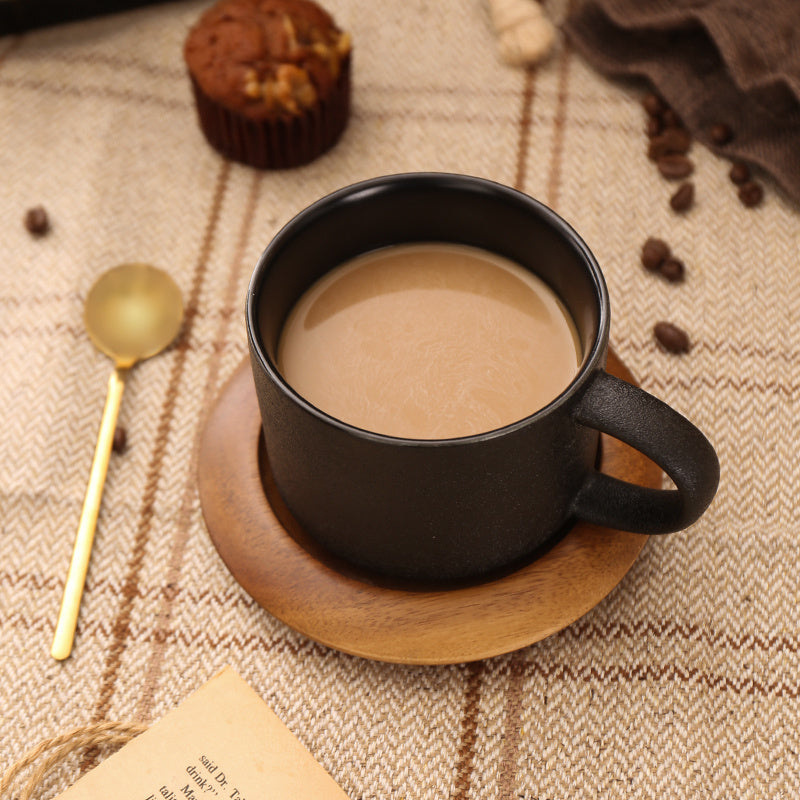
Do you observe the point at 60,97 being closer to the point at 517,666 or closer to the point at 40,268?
the point at 40,268

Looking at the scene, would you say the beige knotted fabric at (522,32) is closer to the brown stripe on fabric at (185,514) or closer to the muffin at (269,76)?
the muffin at (269,76)

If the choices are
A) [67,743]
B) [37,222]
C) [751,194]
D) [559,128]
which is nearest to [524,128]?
[559,128]

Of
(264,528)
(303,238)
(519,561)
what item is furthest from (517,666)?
(303,238)

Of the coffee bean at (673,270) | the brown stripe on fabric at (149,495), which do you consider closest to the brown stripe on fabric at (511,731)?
the brown stripe on fabric at (149,495)

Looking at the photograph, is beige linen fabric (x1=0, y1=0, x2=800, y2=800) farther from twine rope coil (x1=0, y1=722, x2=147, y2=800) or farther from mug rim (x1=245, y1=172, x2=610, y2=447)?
mug rim (x1=245, y1=172, x2=610, y2=447)

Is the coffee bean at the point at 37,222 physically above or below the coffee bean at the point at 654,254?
below

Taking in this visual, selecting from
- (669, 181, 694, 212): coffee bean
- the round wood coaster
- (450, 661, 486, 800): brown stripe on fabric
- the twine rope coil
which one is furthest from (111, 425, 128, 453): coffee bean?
(669, 181, 694, 212): coffee bean
